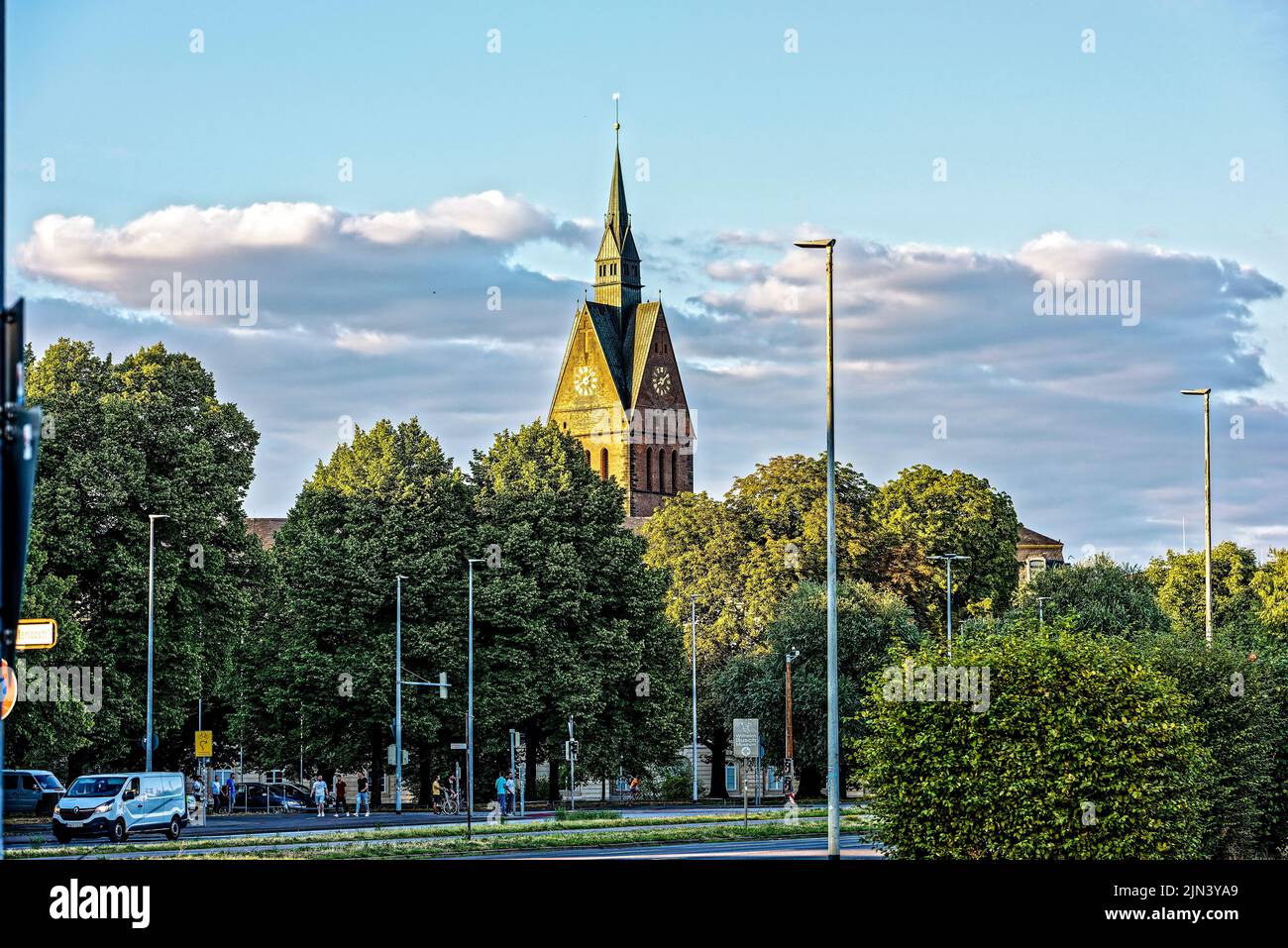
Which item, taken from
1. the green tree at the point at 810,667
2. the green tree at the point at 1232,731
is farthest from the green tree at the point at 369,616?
the green tree at the point at 1232,731

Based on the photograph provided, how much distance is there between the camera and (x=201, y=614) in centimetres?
5809

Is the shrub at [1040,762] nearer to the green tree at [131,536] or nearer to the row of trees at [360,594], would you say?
the row of trees at [360,594]

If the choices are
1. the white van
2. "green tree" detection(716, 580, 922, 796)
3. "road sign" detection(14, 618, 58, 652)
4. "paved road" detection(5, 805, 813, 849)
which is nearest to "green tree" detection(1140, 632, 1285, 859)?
"road sign" detection(14, 618, 58, 652)

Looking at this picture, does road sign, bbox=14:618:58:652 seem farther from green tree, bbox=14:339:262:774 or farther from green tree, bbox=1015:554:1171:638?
green tree, bbox=1015:554:1171:638

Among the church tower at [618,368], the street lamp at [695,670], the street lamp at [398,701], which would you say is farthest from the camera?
the church tower at [618,368]

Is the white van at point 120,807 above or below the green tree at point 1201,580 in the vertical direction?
below

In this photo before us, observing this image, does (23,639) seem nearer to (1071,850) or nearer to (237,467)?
(1071,850)

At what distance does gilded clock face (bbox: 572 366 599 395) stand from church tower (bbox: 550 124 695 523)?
9 centimetres

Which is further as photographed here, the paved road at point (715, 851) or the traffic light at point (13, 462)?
the paved road at point (715, 851)

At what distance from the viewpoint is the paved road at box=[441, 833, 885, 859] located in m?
35.9

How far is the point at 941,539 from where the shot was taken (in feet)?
303

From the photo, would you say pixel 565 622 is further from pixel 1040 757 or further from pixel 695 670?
pixel 1040 757

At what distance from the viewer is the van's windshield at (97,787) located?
4275 cm

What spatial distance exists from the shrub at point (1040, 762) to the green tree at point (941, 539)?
6012 cm
